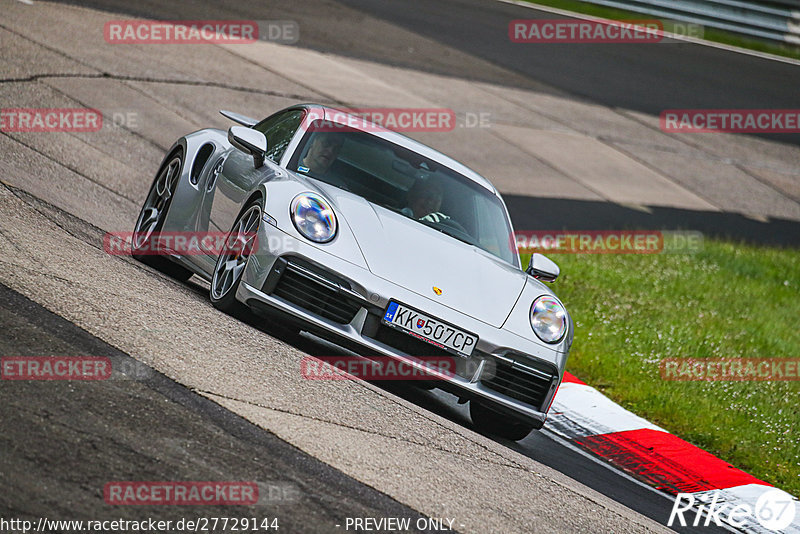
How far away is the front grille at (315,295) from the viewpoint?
5.50m

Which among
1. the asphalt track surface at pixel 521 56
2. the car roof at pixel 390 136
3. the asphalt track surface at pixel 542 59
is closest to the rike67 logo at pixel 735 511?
the car roof at pixel 390 136

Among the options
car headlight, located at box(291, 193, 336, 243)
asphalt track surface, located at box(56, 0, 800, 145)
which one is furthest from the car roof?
asphalt track surface, located at box(56, 0, 800, 145)

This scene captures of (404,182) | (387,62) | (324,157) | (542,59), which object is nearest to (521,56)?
(542,59)

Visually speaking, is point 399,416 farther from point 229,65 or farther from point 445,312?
point 229,65

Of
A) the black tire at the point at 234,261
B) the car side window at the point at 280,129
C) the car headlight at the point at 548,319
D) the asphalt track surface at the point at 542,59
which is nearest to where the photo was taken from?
the black tire at the point at 234,261

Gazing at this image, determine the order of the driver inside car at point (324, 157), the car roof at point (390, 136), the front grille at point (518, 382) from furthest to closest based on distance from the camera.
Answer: the car roof at point (390, 136)
the driver inside car at point (324, 157)
the front grille at point (518, 382)

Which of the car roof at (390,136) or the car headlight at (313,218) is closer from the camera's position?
the car headlight at (313,218)

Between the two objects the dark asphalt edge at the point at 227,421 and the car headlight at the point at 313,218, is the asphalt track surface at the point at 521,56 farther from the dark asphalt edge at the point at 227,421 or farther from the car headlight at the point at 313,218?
the dark asphalt edge at the point at 227,421

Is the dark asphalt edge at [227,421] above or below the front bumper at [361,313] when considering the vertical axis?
below

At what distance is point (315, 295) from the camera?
18.1ft

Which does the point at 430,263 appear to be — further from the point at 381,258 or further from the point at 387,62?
the point at 387,62

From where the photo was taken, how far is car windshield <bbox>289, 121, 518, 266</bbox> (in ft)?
21.4

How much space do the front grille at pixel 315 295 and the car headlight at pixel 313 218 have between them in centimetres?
23

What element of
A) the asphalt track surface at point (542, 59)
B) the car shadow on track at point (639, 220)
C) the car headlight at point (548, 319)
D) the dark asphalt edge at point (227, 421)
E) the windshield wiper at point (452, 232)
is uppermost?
the asphalt track surface at point (542, 59)
